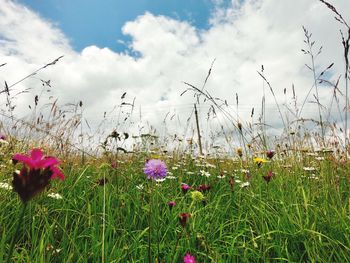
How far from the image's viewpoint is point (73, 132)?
460 centimetres

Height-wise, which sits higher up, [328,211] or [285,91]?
[285,91]

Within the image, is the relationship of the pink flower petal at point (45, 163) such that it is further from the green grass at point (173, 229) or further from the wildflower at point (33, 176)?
the green grass at point (173, 229)

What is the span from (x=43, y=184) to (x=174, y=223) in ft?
5.66

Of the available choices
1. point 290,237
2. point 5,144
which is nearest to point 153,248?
point 290,237

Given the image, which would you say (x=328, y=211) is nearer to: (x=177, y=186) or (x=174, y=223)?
(x=174, y=223)

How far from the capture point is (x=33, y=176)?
0.77 meters

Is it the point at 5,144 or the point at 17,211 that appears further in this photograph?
the point at 5,144

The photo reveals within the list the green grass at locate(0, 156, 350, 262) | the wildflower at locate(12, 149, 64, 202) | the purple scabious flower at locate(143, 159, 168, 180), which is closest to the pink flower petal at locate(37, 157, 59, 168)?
the wildflower at locate(12, 149, 64, 202)

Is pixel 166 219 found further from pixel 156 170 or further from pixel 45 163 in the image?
pixel 45 163

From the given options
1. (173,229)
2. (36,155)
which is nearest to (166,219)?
(173,229)

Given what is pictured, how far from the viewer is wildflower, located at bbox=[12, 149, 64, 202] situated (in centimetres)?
75

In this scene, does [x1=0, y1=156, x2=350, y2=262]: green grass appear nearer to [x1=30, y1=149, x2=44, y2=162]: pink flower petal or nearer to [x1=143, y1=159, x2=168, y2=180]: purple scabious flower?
[x1=143, y1=159, x2=168, y2=180]: purple scabious flower

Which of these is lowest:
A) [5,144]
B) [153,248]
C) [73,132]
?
[153,248]

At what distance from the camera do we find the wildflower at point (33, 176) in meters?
0.75
